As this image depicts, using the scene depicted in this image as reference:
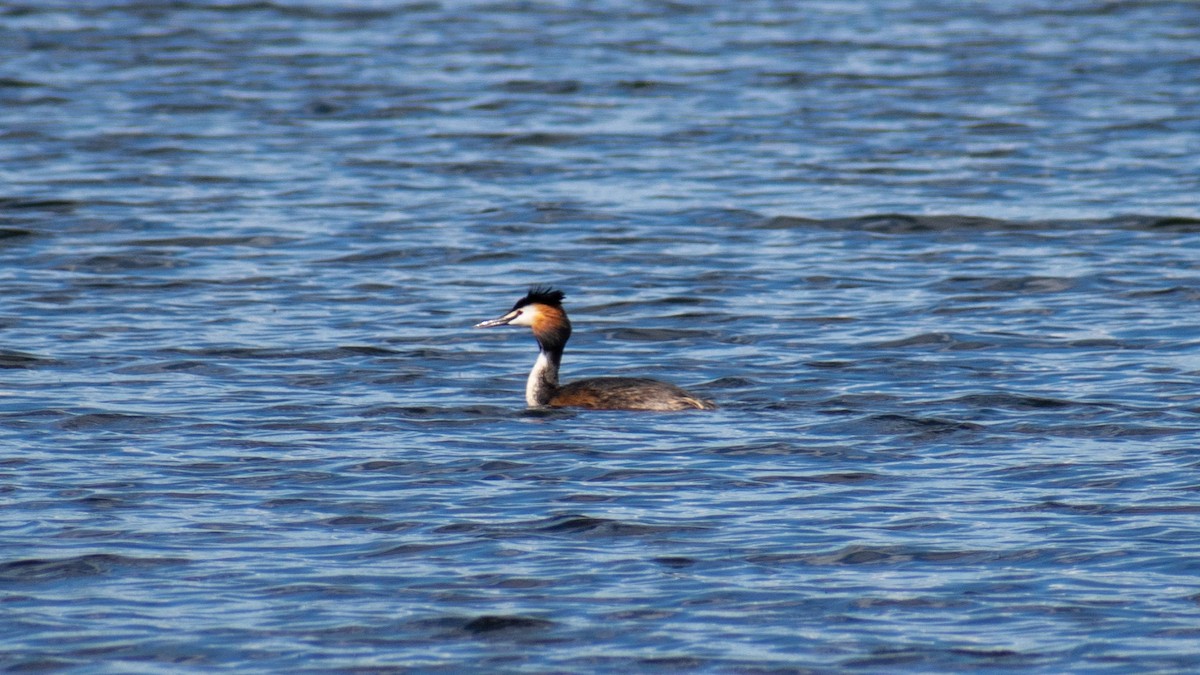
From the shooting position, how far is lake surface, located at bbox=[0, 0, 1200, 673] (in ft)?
31.2

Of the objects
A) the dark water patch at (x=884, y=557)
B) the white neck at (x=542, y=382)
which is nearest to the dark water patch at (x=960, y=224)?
the white neck at (x=542, y=382)

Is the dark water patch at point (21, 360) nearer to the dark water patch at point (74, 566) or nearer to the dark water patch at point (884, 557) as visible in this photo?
the dark water patch at point (74, 566)

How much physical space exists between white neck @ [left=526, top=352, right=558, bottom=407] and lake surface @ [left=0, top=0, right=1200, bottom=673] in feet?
0.88

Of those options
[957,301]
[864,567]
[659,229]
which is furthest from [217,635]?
[659,229]

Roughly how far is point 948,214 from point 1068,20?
17.2 metres

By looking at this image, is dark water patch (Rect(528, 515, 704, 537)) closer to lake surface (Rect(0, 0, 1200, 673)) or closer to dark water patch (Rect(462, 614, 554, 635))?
lake surface (Rect(0, 0, 1200, 673))

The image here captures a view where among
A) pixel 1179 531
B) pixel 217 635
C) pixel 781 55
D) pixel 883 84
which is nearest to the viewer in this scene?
pixel 217 635

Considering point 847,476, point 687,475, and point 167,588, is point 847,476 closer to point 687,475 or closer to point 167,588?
point 687,475

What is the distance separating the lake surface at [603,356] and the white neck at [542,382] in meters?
0.27

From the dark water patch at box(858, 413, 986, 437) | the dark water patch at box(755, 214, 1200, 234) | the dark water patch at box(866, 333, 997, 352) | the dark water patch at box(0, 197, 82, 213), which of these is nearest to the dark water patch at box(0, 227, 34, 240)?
the dark water patch at box(0, 197, 82, 213)

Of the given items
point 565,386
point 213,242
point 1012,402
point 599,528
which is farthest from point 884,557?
point 213,242

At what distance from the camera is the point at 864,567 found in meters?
10.2

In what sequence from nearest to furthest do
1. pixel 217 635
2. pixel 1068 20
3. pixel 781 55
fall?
pixel 217 635 < pixel 781 55 < pixel 1068 20

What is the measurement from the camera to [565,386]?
1431 centimetres
